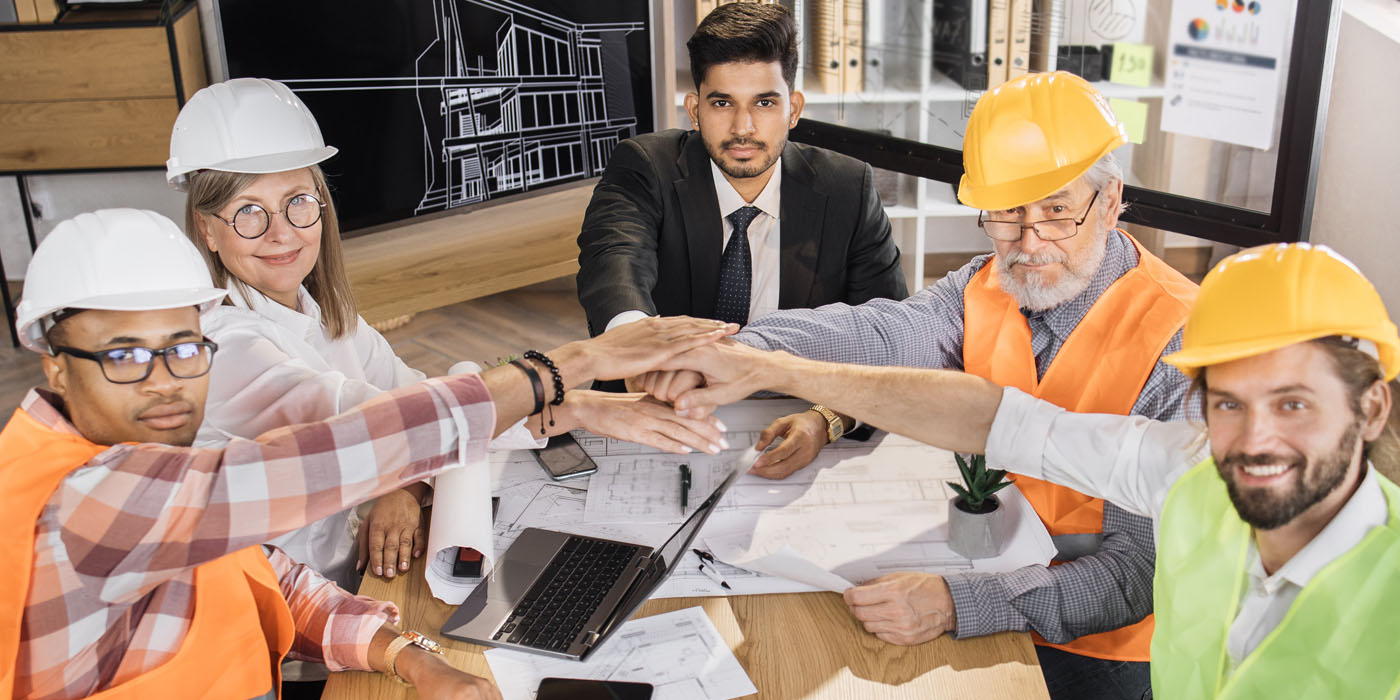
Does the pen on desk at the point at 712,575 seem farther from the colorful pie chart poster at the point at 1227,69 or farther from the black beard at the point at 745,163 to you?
the colorful pie chart poster at the point at 1227,69

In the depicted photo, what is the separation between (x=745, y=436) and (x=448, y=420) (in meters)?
0.73

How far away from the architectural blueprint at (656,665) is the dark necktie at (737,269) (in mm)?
1234

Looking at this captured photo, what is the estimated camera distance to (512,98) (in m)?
4.13

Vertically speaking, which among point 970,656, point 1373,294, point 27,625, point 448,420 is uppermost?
point 1373,294

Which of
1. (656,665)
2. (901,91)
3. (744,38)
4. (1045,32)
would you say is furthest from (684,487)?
(901,91)

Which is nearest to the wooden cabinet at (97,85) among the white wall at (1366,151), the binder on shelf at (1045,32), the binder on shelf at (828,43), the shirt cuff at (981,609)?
the binder on shelf at (828,43)

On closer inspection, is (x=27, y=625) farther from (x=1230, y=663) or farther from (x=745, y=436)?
(x=1230, y=663)

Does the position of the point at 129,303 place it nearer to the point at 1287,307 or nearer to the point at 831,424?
the point at 831,424

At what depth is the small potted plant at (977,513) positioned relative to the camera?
155 centimetres

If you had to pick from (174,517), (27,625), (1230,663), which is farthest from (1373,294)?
(27,625)

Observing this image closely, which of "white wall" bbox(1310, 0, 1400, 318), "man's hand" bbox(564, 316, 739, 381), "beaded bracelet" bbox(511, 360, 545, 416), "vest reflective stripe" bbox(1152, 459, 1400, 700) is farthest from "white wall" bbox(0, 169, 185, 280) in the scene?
"white wall" bbox(1310, 0, 1400, 318)

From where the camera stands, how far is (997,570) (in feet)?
5.10

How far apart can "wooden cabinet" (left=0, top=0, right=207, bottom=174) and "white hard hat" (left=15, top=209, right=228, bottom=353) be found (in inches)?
108

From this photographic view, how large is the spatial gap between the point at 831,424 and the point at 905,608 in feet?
1.67
